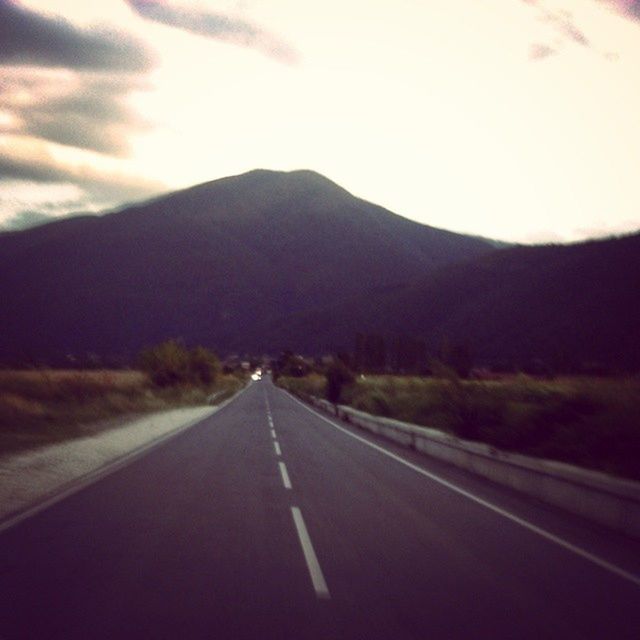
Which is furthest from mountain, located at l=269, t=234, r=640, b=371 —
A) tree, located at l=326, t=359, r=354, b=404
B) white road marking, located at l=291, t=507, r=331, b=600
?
white road marking, located at l=291, t=507, r=331, b=600

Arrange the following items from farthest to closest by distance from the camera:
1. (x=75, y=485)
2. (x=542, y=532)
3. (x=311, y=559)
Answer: (x=75, y=485)
(x=542, y=532)
(x=311, y=559)

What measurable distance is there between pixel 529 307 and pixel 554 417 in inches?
4117

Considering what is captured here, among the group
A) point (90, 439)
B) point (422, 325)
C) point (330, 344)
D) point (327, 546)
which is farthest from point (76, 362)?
point (330, 344)

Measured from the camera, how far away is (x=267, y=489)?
40.0 ft

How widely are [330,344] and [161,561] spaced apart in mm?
180512

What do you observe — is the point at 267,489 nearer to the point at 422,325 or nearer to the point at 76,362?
the point at 76,362

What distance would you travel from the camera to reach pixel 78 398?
111 ft

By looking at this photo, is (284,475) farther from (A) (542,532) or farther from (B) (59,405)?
(B) (59,405)

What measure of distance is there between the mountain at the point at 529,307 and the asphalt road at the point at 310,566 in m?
43.9

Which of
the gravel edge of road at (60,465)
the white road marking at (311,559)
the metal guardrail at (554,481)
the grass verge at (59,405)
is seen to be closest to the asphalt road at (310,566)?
the white road marking at (311,559)

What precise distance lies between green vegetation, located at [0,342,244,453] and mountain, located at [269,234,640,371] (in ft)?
105

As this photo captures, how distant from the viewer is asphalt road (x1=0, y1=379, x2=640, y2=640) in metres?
5.34

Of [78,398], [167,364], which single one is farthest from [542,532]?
[167,364]

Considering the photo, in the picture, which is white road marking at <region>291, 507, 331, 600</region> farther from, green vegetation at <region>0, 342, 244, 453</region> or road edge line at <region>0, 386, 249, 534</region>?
green vegetation at <region>0, 342, 244, 453</region>
